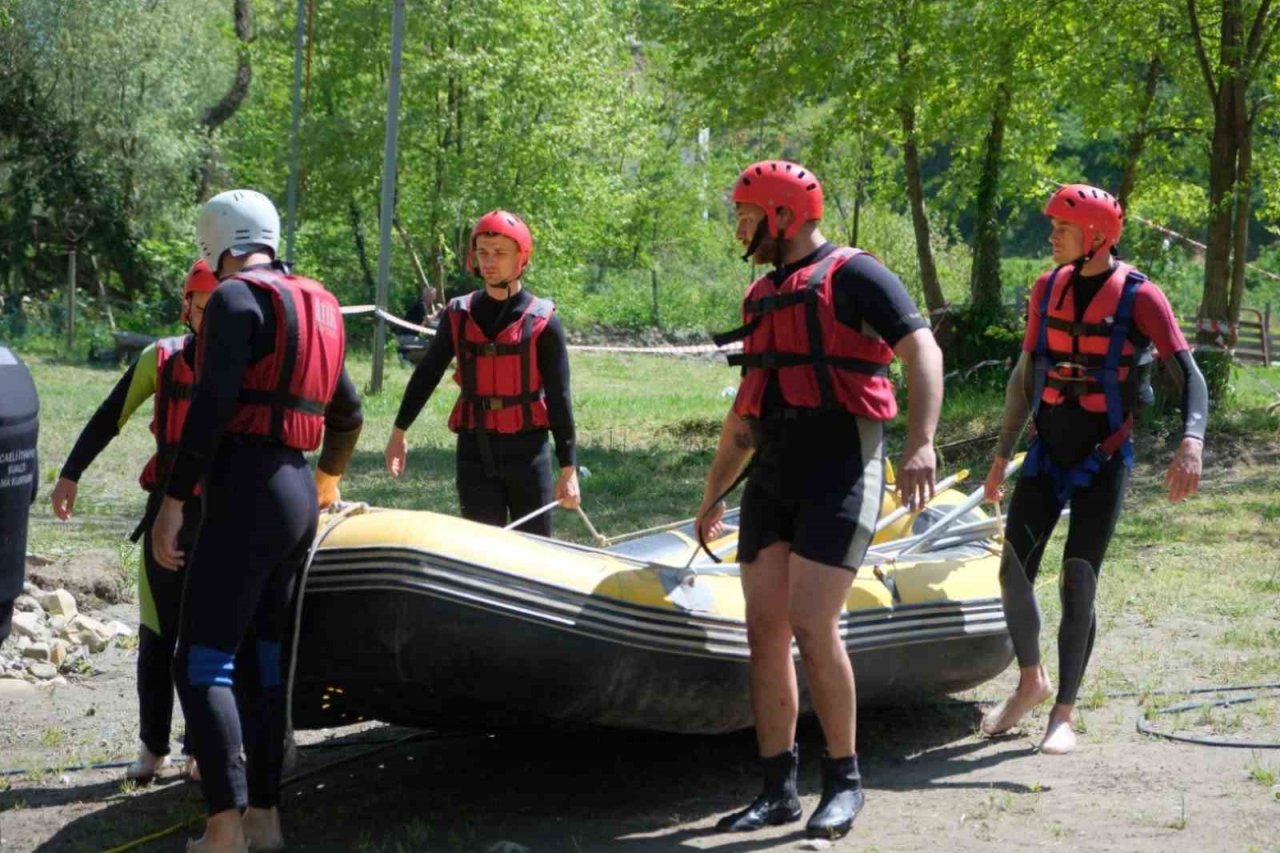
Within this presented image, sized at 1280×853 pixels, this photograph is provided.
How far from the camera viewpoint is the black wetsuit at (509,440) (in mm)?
5938

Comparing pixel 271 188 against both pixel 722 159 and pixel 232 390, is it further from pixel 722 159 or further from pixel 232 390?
pixel 232 390

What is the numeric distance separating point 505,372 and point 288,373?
1791 mm

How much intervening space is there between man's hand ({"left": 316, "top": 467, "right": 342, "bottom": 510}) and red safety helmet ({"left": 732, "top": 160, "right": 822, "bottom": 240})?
144 centimetres

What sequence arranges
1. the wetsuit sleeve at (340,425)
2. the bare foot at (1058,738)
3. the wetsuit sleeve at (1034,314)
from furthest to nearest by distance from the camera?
the wetsuit sleeve at (1034,314) → the bare foot at (1058,738) → the wetsuit sleeve at (340,425)

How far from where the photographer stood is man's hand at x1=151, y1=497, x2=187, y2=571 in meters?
4.12

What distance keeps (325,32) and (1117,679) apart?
21.4 metres

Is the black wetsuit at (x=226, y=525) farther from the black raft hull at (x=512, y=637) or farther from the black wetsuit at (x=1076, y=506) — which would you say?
the black wetsuit at (x=1076, y=506)

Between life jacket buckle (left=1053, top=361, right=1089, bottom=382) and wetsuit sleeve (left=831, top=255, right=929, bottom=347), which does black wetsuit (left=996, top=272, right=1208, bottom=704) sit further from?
wetsuit sleeve (left=831, top=255, right=929, bottom=347)

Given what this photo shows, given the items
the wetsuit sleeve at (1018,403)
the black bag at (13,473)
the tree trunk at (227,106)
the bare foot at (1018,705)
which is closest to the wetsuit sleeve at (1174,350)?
the wetsuit sleeve at (1018,403)

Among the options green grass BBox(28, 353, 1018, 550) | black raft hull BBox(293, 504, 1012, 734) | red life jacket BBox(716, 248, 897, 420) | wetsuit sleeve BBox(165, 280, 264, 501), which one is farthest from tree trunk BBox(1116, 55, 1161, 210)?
wetsuit sleeve BBox(165, 280, 264, 501)

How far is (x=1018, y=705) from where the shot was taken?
18.6ft

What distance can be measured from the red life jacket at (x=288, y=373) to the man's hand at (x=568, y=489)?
176cm

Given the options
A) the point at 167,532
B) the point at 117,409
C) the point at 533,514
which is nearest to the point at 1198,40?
the point at 533,514

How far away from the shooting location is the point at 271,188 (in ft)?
105
